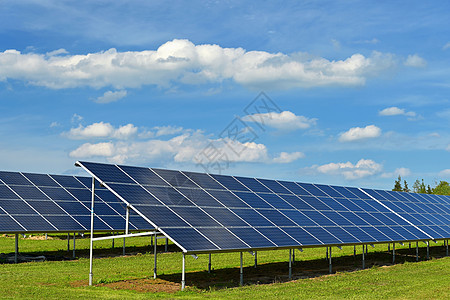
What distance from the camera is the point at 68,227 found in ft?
123

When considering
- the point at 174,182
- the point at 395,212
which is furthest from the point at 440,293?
the point at 395,212

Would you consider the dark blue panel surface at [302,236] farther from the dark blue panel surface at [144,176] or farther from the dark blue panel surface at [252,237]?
the dark blue panel surface at [144,176]

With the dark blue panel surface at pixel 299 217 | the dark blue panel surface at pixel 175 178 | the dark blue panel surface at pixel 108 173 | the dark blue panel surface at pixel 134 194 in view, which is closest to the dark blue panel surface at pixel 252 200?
the dark blue panel surface at pixel 299 217

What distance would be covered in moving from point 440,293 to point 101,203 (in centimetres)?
2819

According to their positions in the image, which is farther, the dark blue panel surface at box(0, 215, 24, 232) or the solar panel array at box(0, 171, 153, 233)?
the solar panel array at box(0, 171, 153, 233)

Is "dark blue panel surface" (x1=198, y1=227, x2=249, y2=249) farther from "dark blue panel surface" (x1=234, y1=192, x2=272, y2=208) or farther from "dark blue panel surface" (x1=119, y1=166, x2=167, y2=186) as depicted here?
"dark blue panel surface" (x1=234, y1=192, x2=272, y2=208)

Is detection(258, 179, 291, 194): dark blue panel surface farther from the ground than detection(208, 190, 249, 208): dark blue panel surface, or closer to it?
farther from the ground

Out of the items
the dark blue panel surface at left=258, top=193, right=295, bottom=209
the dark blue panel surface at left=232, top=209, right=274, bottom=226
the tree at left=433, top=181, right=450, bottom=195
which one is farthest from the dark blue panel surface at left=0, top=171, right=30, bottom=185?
the tree at left=433, top=181, right=450, bottom=195

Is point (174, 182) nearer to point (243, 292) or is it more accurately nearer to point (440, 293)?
point (243, 292)

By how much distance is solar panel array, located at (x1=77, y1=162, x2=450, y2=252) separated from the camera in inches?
939

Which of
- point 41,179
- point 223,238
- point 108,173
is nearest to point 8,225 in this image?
point 41,179

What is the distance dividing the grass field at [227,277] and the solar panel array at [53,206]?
8.07 feet

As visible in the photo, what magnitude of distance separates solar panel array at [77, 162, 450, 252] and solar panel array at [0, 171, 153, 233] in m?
12.8

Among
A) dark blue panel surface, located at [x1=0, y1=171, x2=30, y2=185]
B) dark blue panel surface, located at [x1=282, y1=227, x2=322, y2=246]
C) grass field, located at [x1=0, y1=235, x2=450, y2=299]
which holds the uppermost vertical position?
dark blue panel surface, located at [x1=0, y1=171, x2=30, y2=185]
